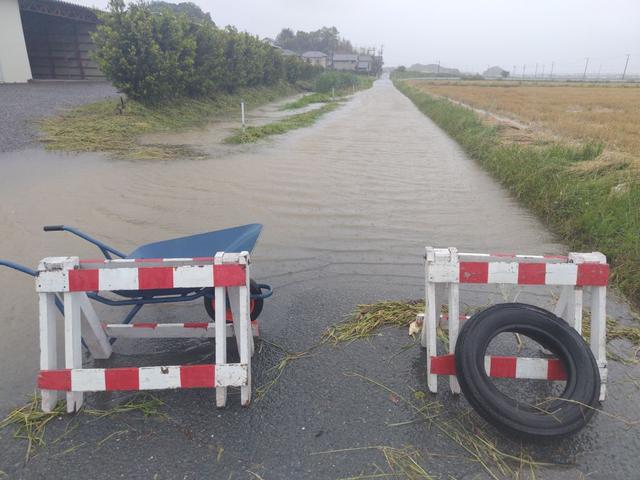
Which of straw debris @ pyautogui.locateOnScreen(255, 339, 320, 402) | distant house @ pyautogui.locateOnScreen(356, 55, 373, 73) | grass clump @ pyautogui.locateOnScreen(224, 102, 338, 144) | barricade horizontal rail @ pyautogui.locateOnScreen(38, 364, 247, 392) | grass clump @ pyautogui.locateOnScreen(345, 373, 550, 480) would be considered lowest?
straw debris @ pyautogui.locateOnScreen(255, 339, 320, 402)

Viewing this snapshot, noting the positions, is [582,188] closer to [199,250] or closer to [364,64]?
[199,250]

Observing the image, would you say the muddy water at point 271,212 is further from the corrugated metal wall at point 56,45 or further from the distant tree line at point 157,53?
the corrugated metal wall at point 56,45

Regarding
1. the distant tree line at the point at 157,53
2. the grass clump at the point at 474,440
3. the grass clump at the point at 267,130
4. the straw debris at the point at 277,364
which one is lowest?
the straw debris at the point at 277,364

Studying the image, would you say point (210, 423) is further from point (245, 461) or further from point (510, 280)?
point (510, 280)

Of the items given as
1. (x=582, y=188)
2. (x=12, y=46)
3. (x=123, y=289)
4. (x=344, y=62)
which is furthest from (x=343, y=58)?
(x=123, y=289)

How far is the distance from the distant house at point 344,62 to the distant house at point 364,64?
8.52ft

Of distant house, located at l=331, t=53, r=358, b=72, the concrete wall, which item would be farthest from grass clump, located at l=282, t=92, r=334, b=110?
distant house, located at l=331, t=53, r=358, b=72

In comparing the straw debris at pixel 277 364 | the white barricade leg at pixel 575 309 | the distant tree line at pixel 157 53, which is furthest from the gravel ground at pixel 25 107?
the white barricade leg at pixel 575 309

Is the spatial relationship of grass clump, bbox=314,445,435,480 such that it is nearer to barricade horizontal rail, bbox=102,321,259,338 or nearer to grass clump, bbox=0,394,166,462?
grass clump, bbox=0,394,166,462

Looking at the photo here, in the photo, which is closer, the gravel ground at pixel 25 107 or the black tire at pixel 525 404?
the black tire at pixel 525 404

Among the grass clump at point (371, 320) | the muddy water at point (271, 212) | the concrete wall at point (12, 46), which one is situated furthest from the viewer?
the concrete wall at point (12, 46)

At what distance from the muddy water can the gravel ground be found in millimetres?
1770

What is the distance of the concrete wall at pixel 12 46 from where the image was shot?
74.7ft

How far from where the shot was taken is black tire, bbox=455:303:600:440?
260 centimetres
